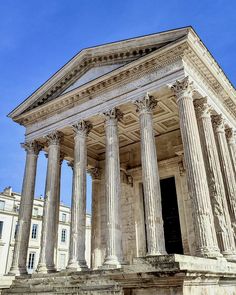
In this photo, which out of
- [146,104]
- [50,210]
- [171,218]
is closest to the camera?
[146,104]

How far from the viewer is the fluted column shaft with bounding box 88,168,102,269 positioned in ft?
56.6

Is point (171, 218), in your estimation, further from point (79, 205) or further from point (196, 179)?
point (196, 179)

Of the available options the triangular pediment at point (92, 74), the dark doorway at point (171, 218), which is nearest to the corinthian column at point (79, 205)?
the triangular pediment at point (92, 74)

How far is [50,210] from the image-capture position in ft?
46.9

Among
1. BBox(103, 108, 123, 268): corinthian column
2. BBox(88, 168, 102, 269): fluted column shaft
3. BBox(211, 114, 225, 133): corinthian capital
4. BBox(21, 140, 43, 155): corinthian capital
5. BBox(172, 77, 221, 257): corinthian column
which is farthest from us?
BBox(88, 168, 102, 269): fluted column shaft

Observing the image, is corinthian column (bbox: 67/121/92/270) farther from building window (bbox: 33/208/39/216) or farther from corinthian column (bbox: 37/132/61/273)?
building window (bbox: 33/208/39/216)

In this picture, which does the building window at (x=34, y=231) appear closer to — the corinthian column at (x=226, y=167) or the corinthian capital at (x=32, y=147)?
the corinthian capital at (x=32, y=147)

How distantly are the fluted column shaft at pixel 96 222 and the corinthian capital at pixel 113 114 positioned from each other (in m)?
6.89

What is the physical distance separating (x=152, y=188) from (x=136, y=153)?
26.5 ft

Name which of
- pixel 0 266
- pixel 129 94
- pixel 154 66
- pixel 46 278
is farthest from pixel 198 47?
pixel 0 266

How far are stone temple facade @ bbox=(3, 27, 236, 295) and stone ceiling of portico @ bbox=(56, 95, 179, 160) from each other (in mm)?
62

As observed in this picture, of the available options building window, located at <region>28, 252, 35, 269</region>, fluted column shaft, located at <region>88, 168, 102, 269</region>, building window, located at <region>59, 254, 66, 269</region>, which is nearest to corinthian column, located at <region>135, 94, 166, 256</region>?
fluted column shaft, located at <region>88, 168, 102, 269</region>

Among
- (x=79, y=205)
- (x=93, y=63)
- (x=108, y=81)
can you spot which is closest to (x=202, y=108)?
(x=108, y=81)

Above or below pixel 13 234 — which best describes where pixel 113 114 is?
above
